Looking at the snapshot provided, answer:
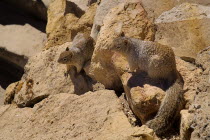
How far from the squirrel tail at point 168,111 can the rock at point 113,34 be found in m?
0.91

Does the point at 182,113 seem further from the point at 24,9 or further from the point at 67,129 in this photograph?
the point at 24,9

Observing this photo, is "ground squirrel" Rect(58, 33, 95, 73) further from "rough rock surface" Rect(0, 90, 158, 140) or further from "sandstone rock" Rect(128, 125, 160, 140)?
"sandstone rock" Rect(128, 125, 160, 140)

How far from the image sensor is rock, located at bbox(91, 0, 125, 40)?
15.8ft

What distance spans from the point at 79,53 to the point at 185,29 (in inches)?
47.7

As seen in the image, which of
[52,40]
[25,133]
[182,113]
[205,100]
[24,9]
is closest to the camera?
[205,100]

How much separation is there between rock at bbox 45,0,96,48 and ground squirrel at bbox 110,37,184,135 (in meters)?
1.63

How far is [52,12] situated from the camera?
6156mm

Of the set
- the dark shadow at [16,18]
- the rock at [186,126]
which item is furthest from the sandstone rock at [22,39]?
the rock at [186,126]

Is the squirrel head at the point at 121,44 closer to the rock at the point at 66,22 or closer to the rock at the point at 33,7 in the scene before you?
the rock at the point at 66,22

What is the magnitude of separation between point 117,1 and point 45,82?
1357mm

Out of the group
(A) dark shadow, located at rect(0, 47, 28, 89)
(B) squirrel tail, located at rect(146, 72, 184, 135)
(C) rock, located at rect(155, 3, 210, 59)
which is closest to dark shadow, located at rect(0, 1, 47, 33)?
(A) dark shadow, located at rect(0, 47, 28, 89)

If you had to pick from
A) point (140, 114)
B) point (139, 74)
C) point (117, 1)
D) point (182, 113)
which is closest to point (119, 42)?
point (139, 74)

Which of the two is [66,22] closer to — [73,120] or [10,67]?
[10,67]

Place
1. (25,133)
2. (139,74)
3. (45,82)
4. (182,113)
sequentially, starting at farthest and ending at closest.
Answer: (45,82)
(25,133)
(139,74)
(182,113)
